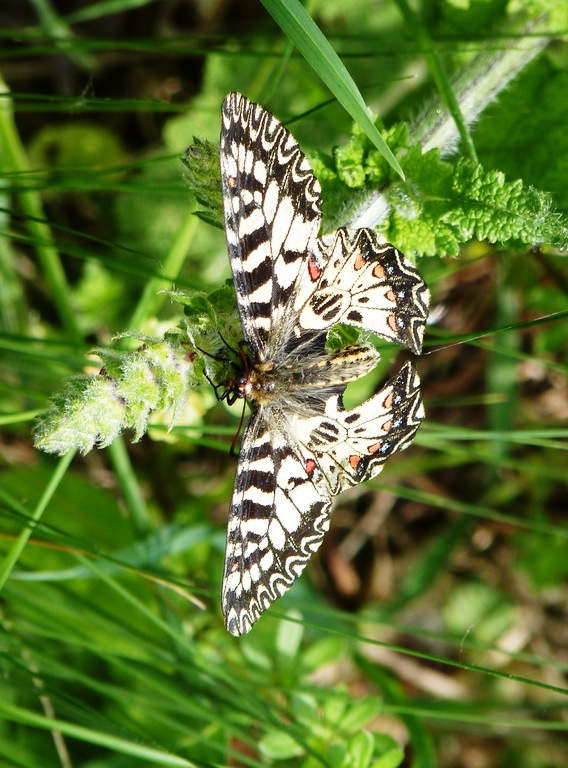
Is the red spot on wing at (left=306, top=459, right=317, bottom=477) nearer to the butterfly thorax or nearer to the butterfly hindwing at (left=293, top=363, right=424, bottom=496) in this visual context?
the butterfly hindwing at (left=293, top=363, right=424, bottom=496)

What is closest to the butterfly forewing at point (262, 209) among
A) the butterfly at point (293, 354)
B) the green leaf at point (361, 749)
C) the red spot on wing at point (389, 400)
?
the butterfly at point (293, 354)

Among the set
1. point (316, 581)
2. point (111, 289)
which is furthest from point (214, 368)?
point (316, 581)

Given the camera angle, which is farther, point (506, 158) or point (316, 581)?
point (316, 581)

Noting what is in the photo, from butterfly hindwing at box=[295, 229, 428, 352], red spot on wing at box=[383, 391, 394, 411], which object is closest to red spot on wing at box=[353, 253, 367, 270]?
butterfly hindwing at box=[295, 229, 428, 352]

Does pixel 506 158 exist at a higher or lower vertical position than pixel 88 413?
higher

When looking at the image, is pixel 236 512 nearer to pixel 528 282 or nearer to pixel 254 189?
pixel 254 189

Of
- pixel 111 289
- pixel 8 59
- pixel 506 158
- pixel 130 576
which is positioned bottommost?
pixel 130 576
